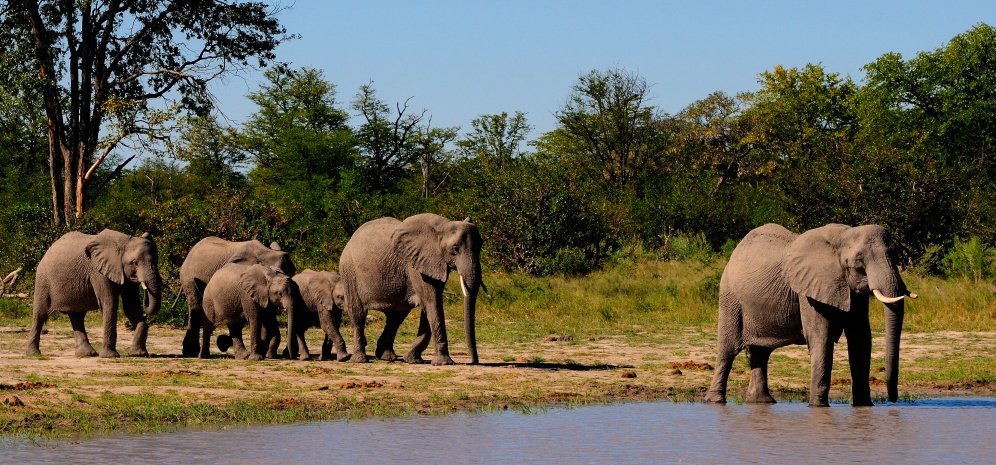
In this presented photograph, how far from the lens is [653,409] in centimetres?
1352

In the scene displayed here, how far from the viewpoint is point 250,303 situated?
58.7 ft

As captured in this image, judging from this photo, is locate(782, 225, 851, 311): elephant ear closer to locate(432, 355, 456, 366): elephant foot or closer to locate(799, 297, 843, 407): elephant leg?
locate(799, 297, 843, 407): elephant leg

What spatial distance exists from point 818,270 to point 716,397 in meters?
2.14

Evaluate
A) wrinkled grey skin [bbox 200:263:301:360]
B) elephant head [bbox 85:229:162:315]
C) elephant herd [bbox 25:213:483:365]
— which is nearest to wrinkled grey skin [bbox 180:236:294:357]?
elephant herd [bbox 25:213:483:365]

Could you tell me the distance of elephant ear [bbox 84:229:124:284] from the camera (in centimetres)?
1791

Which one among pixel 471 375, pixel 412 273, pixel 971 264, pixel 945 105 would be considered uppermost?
pixel 945 105

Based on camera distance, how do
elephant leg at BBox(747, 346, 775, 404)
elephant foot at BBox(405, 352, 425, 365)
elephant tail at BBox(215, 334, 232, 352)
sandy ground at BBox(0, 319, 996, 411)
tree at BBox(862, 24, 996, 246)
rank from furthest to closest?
tree at BBox(862, 24, 996, 246) < elephant tail at BBox(215, 334, 232, 352) < elephant foot at BBox(405, 352, 425, 365) < sandy ground at BBox(0, 319, 996, 411) < elephant leg at BBox(747, 346, 775, 404)

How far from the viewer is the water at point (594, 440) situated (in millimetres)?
10148

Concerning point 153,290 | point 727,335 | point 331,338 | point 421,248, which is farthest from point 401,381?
point 153,290

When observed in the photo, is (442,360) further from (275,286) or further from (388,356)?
(275,286)

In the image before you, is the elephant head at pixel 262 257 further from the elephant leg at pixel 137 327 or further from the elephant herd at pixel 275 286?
the elephant leg at pixel 137 327

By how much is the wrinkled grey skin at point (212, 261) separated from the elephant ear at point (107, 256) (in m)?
1.66

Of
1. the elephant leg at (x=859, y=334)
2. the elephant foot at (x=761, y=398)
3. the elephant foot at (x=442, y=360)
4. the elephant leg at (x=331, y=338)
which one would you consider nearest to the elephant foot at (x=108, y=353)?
the elephant leg at (x=331, y=338)

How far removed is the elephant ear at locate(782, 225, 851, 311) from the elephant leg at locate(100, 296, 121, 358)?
9.50m
